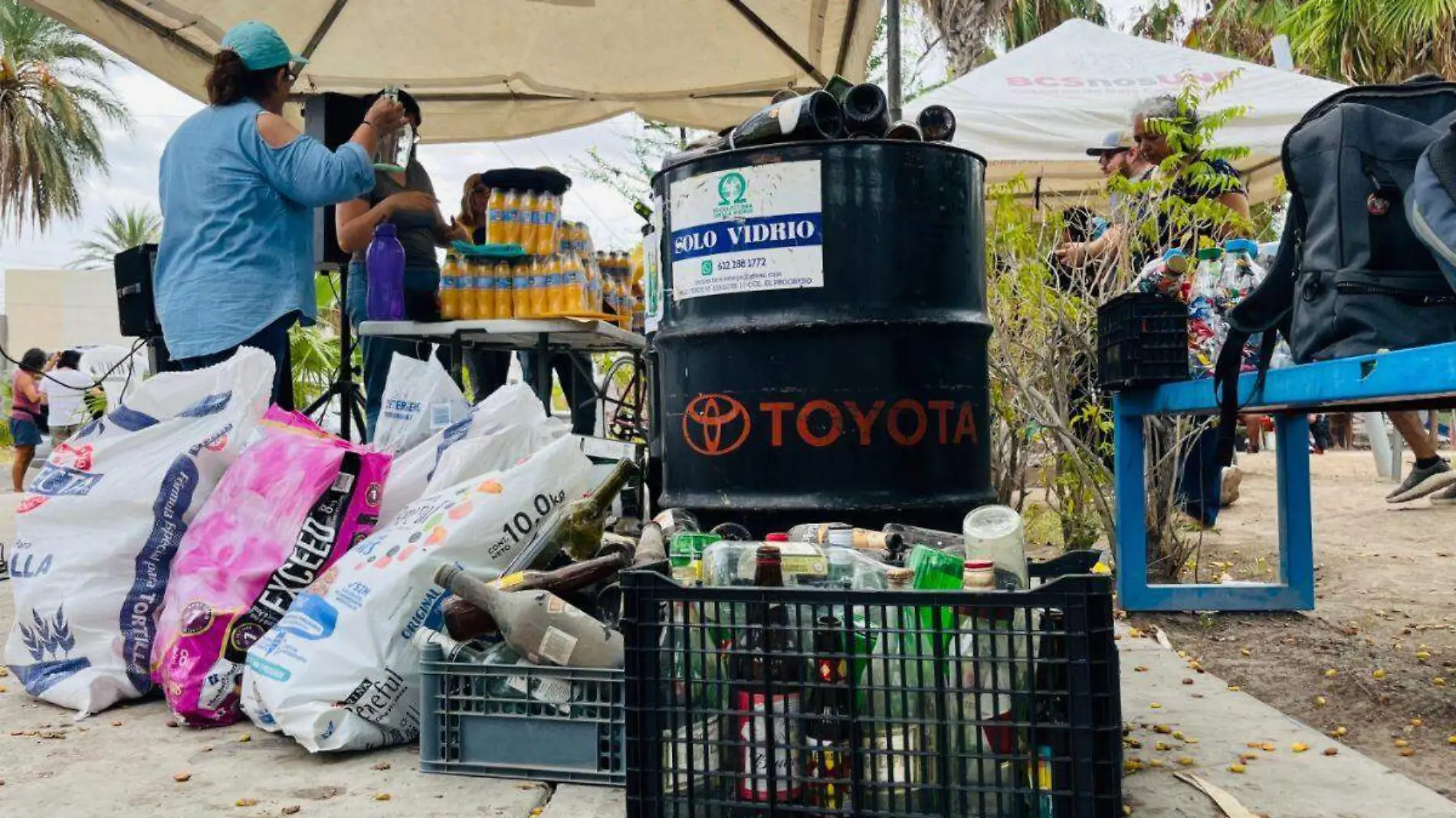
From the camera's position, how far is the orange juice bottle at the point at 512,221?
14.4ft

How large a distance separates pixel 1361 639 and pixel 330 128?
15.5 ft

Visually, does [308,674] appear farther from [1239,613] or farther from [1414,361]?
[1239,613]

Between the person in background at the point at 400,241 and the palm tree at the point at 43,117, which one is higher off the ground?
the palm tree at the point at 43,117

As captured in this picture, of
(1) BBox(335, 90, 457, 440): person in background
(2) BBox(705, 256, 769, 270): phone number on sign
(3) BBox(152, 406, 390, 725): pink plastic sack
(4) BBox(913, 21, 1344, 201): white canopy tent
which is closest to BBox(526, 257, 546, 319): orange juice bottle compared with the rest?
(1) BBox(335, 90, 457, 440): person in background

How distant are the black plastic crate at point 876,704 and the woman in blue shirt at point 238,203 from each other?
2313 millimetres

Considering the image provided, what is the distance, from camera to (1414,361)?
2.01 meters

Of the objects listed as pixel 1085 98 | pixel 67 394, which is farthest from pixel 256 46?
pixel 67 394

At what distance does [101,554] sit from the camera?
8.37ft

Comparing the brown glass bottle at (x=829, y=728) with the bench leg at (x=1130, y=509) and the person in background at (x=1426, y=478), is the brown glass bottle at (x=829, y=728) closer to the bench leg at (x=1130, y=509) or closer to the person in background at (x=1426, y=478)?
the bench leg at (x=1130, y=509)

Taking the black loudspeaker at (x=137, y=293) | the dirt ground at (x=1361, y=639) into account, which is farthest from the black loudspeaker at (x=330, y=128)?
the dirt ground at (x=1361, y=639)

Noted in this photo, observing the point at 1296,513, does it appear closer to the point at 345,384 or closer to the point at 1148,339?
the point at 1148,339

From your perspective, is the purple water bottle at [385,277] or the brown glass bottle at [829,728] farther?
the purple water bottle at [385,277]

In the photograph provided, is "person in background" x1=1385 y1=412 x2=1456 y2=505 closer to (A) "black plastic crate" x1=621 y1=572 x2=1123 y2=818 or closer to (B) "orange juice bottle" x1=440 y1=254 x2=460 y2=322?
(B) "orange juice bottle" x1=440 y1=254 x2=460 y2=322

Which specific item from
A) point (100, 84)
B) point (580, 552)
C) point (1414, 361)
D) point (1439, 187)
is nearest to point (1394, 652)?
point (1414, 361)
